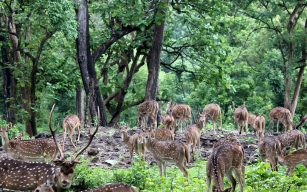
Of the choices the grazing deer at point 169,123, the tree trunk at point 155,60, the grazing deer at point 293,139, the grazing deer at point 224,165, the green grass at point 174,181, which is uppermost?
the tree trunk at point 155,60

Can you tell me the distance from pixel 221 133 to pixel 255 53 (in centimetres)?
1780

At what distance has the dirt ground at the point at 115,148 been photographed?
1448 centimetres

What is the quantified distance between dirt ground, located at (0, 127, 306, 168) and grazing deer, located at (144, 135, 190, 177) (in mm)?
1395

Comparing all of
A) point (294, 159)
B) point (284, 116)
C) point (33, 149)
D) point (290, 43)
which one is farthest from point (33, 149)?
point (290, 43)

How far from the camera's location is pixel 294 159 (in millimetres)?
12367

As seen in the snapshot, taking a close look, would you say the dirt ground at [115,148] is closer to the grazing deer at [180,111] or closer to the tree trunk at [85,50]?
the grazing deer at [180,111]

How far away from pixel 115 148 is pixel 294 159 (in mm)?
5836

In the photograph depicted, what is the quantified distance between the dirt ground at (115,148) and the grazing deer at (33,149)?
925mm

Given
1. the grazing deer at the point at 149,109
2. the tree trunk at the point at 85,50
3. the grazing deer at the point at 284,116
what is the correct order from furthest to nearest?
1. the tree trunk at the point at 85,50
2. the grazing deer at the point at 284,116
3. the grazing deer at the point at 149,109

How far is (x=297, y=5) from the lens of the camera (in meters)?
25.4

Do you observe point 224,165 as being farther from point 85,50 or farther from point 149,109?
point 85,50

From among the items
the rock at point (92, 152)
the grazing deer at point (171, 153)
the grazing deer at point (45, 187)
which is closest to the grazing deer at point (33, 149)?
the rock at point (92, 152)

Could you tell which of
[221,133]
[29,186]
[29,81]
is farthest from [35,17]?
[29,186]

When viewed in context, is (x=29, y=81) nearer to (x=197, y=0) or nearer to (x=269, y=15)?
(x=197, y=0)
